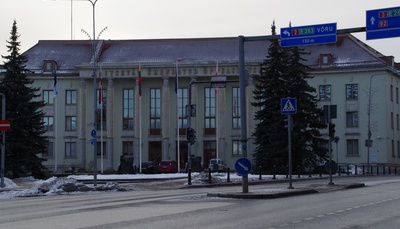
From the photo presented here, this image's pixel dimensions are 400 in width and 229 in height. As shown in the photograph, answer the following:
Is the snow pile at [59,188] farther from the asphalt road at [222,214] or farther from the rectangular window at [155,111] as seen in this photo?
the rectangular window at [155,111]

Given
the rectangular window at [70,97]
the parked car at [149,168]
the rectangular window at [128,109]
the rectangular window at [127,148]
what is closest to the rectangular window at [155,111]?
the rectangular window at [128,109]

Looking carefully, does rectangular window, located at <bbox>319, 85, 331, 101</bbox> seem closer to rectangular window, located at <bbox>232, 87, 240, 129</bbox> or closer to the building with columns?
the building with columns

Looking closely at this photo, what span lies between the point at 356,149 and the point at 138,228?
73.2 meters

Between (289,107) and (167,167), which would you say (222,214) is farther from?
(167,167)

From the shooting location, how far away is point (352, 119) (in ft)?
279

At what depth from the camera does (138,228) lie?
14180 millimetres

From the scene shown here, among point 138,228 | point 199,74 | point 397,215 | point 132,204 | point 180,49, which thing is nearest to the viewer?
point 138,228

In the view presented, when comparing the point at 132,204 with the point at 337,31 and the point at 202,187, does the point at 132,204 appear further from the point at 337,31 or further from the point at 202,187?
the point at 202,187

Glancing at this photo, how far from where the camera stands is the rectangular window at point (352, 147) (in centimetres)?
8451

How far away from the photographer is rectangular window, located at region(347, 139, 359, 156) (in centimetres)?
8451

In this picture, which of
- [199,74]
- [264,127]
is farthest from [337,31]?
[199,74]

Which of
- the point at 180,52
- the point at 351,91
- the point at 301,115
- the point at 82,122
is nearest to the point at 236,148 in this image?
the point at 180,52

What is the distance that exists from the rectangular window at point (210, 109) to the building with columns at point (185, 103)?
123mm

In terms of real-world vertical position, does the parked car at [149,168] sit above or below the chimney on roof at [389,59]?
below
